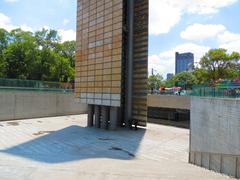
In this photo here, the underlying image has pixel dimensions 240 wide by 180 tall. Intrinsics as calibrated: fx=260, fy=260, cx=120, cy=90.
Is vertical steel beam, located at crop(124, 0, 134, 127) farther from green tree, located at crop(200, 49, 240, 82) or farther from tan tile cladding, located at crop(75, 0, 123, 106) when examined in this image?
green tree, located at crop(200, 49, 240, 82)

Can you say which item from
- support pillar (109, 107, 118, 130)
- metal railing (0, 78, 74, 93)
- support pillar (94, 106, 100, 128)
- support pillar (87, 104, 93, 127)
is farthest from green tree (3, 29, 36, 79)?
support pillar (109, 107, 118, 130)

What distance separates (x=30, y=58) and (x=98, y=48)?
19512 millimetres

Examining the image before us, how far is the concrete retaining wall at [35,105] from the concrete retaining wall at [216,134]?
1912 centimetres

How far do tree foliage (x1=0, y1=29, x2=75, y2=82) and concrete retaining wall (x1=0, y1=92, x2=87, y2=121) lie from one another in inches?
384

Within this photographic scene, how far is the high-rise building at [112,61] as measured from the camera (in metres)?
21.4

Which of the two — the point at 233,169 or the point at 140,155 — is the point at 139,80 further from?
the point at 233,169

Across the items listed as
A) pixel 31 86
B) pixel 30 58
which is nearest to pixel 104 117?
pixel 31 86

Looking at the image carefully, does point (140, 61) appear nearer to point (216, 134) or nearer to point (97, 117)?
point (97, 117)

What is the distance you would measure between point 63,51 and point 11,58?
38.0ft

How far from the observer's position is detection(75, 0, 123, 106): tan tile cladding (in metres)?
20.7

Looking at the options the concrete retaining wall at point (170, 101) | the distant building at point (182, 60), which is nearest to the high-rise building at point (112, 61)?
the concrete retaining wall at point (170, 101)

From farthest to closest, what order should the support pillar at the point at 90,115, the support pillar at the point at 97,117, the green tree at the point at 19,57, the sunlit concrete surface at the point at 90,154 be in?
the green tree at the point at 19,57, the support pillar at the point at 90,115, the support pillar at the point at 97,117, the sunlit concrete surface at the point at 90,154

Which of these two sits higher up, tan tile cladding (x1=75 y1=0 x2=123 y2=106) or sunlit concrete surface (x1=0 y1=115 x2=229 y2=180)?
tan tile cladding (x1=75 y1=0 x2=123 y2=106)

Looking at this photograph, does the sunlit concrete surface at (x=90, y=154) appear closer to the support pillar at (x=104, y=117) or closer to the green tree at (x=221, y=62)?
the support pillar at (x=104, y=117)
